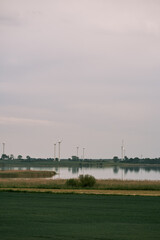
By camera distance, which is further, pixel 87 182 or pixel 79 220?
pixel 87 182

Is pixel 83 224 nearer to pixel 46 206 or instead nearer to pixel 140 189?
pixel 46 206

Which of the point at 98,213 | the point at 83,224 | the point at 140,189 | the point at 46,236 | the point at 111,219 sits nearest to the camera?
the point at 46,236

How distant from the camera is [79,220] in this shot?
23.2 m

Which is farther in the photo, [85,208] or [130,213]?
[85,208]

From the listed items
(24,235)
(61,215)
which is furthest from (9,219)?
(24,235)

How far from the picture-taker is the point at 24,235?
1831cm

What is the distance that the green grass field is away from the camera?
18.7 meters

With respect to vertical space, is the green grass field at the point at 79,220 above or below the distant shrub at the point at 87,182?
below

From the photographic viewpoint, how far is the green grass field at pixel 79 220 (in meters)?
18.7

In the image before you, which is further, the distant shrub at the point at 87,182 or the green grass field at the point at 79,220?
the distant shrub at the point at 87,182

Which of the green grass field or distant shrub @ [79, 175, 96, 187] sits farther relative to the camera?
distant shrub @ [79, 175, 96, 187]

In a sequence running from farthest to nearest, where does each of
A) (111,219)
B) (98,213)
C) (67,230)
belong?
1. (98,213)
2. (111,219)
3. (67,230)

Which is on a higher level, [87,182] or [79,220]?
[87,182]

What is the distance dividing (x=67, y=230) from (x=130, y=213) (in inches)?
303
